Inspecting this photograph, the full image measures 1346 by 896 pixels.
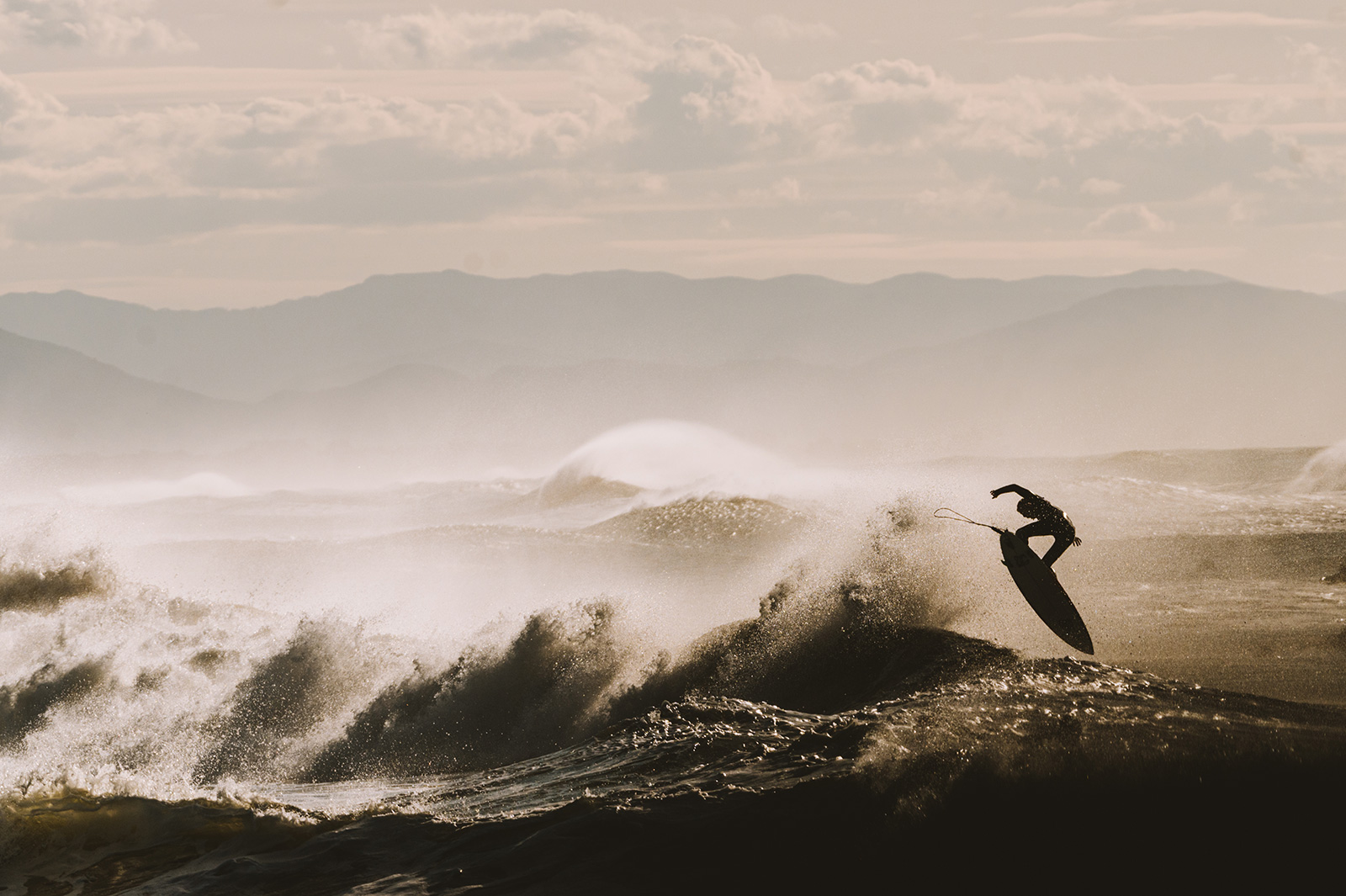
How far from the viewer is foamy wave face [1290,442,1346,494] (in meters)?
26.6

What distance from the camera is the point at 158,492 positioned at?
62062 mm

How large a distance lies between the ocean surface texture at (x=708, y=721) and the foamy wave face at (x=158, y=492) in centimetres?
4008

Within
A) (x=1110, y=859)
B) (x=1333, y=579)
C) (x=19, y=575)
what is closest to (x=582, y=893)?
(x=1110, y=859)

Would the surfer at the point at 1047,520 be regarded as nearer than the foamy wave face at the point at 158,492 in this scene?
Yes

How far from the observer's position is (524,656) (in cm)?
1303

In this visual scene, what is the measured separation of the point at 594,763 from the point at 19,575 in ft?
38.4

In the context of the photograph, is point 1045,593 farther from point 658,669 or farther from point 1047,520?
point 658,669

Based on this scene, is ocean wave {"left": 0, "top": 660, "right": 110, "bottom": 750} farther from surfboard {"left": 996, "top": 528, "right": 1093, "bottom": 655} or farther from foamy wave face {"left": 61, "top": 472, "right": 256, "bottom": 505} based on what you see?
foamy wave face {"left": 61, "top": 472, "right": 256, "bottom": 505}

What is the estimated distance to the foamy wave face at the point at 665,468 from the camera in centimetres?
3256

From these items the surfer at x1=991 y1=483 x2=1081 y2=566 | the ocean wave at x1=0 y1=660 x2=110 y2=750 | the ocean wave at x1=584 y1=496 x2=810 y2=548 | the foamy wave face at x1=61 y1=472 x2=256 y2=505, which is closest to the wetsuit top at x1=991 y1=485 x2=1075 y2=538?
the surfer at x1=991 y1=483 x2=1081 y2=566

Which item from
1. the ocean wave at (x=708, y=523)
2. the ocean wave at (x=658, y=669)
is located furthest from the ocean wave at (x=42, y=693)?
the ocean wave at (x=708, y=523)

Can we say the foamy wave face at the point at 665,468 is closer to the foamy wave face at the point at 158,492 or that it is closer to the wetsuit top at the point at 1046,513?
the wetsuit top at the point at 1046,513

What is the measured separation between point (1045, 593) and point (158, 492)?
6134cm

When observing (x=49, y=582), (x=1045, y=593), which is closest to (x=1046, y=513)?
(x=1045, y=593)
